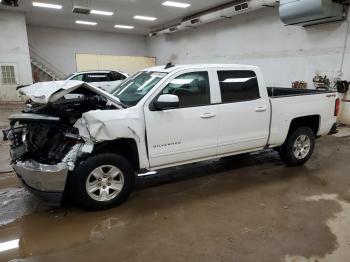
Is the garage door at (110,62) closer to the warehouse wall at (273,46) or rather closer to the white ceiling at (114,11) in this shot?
the white ceiling at (114,11)

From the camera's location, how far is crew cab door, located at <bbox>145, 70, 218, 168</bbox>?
3.58 m

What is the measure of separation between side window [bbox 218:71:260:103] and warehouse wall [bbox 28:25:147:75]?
17.3m

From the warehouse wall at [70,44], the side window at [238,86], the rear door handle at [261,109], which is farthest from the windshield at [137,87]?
the warehouse wall at [70,44]

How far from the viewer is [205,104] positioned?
3.91 m

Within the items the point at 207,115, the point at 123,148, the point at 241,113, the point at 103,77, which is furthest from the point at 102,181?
the point at 103,77

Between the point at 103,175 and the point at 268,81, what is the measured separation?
33.6 feet

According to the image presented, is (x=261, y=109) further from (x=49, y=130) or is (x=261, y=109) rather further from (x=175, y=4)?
(x=175, y=4)

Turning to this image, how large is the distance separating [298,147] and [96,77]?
862cm

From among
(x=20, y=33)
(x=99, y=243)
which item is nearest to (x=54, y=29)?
(x=20, y=33)

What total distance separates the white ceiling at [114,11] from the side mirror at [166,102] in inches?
405

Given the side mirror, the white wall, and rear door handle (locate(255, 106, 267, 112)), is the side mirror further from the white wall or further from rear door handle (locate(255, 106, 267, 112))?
the white wall

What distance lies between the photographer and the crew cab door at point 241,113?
4082mm

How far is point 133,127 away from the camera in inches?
134

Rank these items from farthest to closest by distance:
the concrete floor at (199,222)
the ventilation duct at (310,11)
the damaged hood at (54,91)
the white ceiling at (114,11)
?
1. the white ceiling at (114,11)
2. the ventilation duct at (310,11)
3. the damaged hood at (54,91)
4. the concrete floor at (199,222)
